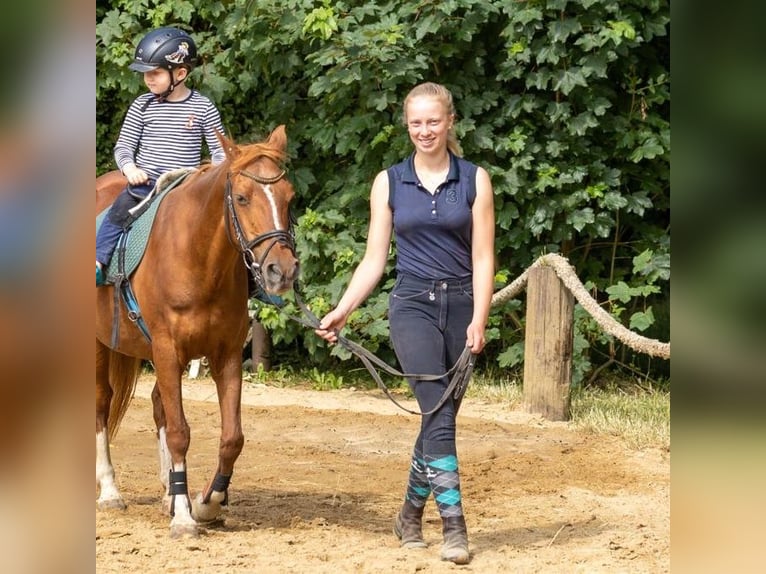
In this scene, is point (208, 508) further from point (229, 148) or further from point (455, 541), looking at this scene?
point (229, 148)

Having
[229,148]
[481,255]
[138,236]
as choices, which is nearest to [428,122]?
[481,255]

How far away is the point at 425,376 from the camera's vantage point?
4.68 meters

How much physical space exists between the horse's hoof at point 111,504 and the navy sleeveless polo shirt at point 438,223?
2.28 metres

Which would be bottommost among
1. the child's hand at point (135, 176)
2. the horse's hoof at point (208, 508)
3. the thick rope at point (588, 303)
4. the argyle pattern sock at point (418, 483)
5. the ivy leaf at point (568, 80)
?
the horse's hoof at point (208, 508)

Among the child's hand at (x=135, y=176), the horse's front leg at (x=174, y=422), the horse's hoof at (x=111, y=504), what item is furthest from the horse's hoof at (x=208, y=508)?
the child's hand at (x=135, y=176)

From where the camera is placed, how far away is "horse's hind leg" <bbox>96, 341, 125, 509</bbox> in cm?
602

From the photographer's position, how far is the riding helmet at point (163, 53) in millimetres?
6102

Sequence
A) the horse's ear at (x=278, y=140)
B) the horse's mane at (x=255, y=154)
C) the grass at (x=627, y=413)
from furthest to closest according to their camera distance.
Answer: the grass at (x=627, y=413) < the horse's ear at (x=278, y=140) < the horse's mane at (x=255, y=154)

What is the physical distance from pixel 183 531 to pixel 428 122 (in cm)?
Answer: 223

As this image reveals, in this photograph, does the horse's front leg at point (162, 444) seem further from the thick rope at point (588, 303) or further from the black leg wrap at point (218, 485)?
the thick rope at point (588, 303)
